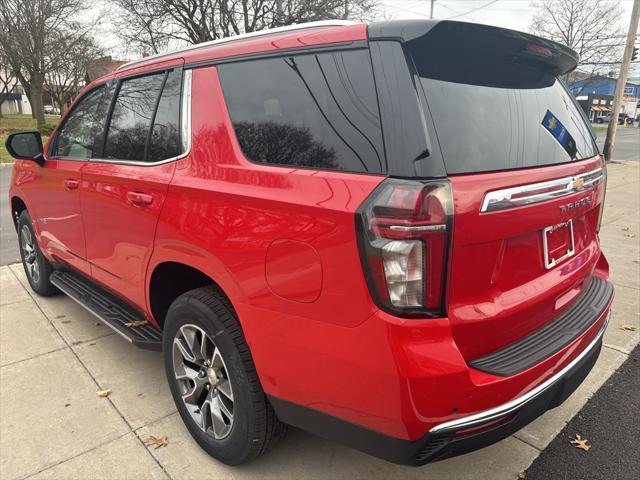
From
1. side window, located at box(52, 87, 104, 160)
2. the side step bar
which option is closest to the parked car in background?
side window, located at box(52, 87, 104, 160)

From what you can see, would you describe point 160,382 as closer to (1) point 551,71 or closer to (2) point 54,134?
(2) point 54,134

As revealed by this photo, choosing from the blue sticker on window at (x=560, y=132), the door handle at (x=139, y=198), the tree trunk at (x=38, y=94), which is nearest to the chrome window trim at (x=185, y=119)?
the door handle at (x=139, y=198)

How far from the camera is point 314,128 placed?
A: 5.90ft

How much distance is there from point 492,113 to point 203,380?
68.9 inches

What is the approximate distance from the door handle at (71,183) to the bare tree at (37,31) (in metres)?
25.9

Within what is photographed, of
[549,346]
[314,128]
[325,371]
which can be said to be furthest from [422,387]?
[314,128]

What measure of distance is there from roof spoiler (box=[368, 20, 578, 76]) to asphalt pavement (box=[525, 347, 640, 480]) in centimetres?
187

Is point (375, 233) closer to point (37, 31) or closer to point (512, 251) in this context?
point (512, 251)

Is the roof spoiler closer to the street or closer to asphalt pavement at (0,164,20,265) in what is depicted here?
asphalt pavement at (0,164,20,265)

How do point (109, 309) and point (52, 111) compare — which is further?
point (52, 111)

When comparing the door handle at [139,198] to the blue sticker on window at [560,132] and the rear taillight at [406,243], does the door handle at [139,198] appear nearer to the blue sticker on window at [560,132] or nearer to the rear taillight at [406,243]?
the rear taillight at [406,243]

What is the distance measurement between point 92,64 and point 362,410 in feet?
111

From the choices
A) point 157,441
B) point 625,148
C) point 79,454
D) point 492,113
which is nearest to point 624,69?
point 625,148

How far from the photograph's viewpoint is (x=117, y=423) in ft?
8.82
